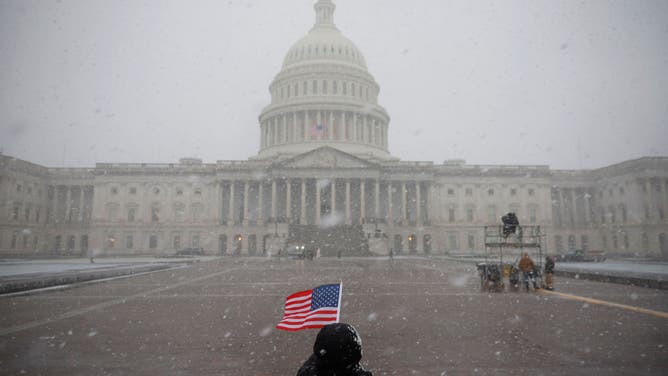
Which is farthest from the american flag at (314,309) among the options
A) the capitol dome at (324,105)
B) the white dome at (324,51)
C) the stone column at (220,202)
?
the white dome at (324,51)

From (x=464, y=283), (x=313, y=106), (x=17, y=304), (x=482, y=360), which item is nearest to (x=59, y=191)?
(x=313, y=106)

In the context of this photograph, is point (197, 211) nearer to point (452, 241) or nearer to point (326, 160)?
point (326, 160)

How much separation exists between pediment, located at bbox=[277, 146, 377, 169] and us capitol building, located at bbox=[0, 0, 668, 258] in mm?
165

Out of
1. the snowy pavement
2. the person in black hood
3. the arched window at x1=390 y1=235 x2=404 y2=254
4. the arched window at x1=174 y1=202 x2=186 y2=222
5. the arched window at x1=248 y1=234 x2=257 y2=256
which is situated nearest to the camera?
the person in black hood

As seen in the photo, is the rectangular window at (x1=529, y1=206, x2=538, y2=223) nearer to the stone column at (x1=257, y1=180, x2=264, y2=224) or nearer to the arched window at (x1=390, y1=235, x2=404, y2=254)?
the arched window at (x1=390, y1=235, x2=404, y2=254)

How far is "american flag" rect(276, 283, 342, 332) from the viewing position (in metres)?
4.29

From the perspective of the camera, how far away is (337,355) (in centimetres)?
215

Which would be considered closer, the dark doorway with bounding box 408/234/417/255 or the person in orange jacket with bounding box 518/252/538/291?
the person in orange jacket with bounding box 518/252/538/291

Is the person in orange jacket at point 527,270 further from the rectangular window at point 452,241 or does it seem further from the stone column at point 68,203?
the stone column at point 68,203

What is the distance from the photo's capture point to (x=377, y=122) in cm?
9025

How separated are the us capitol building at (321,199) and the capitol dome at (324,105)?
324mm

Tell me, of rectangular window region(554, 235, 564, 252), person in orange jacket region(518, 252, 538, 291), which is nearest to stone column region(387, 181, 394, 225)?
rectangular window region(554, 235, 564, 252)

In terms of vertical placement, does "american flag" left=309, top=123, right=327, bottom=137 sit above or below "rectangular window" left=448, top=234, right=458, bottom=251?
above

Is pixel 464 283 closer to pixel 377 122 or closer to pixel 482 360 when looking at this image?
pixel 482 360
